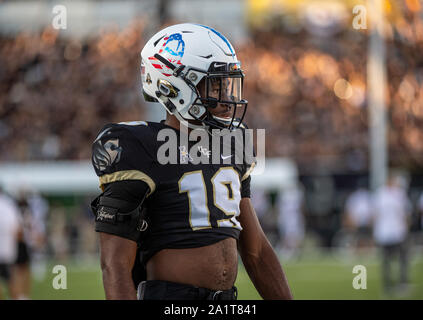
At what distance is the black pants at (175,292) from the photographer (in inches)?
99.8

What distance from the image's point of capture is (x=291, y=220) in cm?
1647

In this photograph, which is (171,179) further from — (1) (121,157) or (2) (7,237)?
(2) (7,237)

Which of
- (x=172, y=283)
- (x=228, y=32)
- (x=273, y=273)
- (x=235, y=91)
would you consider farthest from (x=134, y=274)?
(x=228, y=32)

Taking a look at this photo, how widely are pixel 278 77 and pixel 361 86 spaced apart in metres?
2.22

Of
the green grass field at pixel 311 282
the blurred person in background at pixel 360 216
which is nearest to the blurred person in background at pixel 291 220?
the green grass field at pixel 311 282

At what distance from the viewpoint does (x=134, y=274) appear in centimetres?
265

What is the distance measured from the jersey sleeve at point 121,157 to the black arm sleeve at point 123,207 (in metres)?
0.02

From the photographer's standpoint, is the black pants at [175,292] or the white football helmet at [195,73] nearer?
the black pants at [175,292]

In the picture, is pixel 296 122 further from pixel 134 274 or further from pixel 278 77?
pixel 134 274

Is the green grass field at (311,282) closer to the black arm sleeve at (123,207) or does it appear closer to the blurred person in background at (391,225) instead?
the blurred person in background at (391,225)

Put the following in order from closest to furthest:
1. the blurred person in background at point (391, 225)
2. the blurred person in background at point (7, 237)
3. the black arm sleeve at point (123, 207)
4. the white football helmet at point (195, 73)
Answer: the black arm sleeve at point (123, 207) < the white football helmet at point (195, 73) < the blurred person in background at point (7, 237) < the blurred person in background at point (391, 225)

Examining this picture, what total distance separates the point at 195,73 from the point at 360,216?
1381 cm

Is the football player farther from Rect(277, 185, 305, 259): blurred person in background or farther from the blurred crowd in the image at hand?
Rect(277, 185, 305, 259): blurred person in background

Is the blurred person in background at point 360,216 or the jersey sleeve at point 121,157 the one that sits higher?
the jersey sleeve at point 121,157
